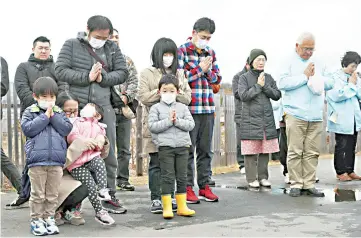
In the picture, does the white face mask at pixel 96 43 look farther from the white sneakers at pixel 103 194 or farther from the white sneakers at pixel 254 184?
the white sneakers at pixel 254 184

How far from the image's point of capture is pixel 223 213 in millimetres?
6352

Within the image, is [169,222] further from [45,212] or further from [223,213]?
[45,212]

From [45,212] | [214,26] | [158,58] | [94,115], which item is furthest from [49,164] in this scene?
[214,26]

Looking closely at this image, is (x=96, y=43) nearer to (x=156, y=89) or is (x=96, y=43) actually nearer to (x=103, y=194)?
(x=156, y=89)

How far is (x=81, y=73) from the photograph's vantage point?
240 inches

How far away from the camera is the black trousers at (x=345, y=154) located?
9.45 meters

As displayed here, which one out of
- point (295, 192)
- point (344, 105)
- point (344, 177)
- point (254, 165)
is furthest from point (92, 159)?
point (344, 177)

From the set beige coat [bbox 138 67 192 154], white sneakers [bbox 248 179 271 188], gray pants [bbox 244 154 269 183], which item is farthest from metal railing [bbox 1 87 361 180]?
beige coat [bbox 138 67 192 154]

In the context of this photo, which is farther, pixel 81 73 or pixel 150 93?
pixel 150 93

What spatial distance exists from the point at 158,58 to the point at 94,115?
1054 mm

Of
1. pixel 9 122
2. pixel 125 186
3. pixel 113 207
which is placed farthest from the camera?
pixel 9 122

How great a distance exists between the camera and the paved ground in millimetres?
5312

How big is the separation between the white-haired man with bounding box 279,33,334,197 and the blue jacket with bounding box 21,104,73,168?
3479 mm

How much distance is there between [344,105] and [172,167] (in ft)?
13.6
